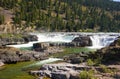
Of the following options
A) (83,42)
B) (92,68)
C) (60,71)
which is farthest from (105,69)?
(83,42)

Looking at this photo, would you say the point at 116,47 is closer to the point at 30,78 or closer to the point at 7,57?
the point at 30,78

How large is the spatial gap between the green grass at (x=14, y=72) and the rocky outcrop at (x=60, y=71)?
1.90 meters

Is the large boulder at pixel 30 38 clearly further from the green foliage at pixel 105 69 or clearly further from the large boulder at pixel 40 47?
the green foliage at pixel 105 69

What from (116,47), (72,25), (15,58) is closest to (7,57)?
(15,58)

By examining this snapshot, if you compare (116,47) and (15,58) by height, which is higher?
(116,47)

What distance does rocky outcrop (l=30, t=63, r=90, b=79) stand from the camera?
54.6 meters

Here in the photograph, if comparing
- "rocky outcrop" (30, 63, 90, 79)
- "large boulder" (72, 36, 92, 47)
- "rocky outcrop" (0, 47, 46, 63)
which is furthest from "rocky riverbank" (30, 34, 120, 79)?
"large boulder" (72, 36, 92, 47)

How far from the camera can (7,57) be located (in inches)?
3073

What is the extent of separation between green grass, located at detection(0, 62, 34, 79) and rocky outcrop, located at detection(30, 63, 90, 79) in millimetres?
1902

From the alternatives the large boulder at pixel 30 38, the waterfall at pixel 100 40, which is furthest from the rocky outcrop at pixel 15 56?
the large boulder at pixel 30 38

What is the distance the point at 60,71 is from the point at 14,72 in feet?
36.6

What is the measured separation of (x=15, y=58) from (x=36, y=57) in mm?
5713

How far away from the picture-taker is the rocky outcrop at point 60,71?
54.6m

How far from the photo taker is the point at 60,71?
57.5m
